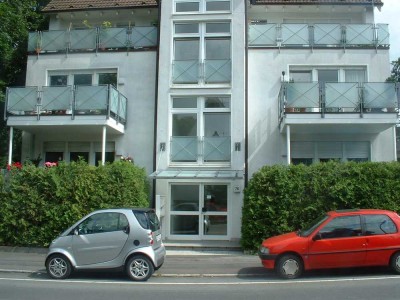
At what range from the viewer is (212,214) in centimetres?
1734

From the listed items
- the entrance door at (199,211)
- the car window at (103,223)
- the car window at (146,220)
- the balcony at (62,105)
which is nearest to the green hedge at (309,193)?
the entrance door at (199,211)

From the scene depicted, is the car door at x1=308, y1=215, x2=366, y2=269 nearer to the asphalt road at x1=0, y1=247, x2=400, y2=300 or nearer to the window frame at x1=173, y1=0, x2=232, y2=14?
the asphalt road at x1=0, y1=247, x2=400, y2=300

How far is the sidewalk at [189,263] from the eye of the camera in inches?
464

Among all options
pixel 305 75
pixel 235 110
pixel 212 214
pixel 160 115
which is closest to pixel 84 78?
pixel 160 115

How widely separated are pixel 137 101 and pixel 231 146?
4.50 metres

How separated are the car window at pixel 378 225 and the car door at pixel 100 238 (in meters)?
5.89

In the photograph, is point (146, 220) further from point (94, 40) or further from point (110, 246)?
point (94, 40)

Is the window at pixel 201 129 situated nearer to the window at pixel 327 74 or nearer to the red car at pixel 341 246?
the window at pixel 327 74

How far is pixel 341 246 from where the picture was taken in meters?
10.7

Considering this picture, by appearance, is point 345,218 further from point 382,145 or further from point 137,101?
point 137,101

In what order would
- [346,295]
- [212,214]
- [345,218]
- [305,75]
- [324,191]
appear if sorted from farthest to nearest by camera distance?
[305,75] → [212,214] → [324,191] → [345,218] → [346,295]

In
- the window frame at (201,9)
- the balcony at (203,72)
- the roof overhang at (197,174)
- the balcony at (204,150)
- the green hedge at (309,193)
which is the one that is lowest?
the green hedge at (309,193)

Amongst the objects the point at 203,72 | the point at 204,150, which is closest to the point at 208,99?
the point at 203,72

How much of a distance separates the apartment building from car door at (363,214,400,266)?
19.9ft
